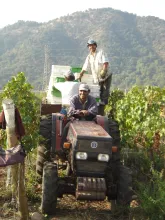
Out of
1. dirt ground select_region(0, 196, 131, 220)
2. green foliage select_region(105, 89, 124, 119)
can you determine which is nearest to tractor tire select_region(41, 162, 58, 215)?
dirt ground select_region(0, 196, 131, 220)

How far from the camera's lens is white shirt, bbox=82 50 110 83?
929 centimetres

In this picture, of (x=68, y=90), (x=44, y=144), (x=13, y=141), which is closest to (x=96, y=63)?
(x=68, y=90)

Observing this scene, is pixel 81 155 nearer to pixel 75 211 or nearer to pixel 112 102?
pixel 75 211

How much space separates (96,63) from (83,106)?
2.80m

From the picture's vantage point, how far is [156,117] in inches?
345

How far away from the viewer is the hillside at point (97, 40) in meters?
93.4

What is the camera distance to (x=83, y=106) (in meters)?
6.85

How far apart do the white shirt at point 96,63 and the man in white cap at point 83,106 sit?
2510mm

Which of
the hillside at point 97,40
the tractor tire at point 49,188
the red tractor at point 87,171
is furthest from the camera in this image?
the hillside at point 97,40

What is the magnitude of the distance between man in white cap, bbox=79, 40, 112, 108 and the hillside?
2759 inches

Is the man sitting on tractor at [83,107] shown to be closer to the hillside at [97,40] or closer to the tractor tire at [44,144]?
the tractor tire at [44,144]

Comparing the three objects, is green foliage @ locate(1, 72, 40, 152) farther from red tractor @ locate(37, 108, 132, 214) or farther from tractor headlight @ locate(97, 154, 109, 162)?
tractor headlight @ locate(97, 154, 109, 162)

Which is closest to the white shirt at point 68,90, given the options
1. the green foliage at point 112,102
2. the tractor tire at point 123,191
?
the tractor tire at point 123,191

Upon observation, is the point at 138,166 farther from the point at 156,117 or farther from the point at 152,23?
the point at 152,23
